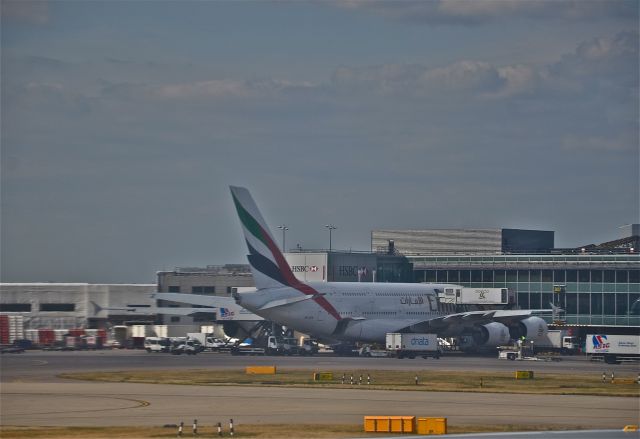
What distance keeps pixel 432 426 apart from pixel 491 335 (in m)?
70.0

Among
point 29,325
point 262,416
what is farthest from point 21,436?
point 29,325

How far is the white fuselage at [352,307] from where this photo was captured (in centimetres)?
10144

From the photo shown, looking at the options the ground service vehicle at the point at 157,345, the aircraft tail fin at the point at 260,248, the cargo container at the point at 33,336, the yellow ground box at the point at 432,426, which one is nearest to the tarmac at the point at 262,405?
the yellow ground box at the point at 432,426

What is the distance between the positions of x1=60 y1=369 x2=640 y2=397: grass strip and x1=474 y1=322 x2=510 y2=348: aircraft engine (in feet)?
100

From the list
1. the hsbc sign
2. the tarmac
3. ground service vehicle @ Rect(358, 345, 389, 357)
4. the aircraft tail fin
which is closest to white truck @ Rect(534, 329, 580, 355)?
ground service vehicle @ Rect(358, 345, 389, 357)

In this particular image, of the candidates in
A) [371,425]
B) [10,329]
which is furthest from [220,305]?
[371,425]

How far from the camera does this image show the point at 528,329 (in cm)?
11481

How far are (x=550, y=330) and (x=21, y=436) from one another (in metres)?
94.4

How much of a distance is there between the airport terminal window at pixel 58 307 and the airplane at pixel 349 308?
135ft

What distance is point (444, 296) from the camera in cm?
11825

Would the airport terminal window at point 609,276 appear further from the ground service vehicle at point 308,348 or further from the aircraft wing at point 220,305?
the aircraft wing at point 220,305

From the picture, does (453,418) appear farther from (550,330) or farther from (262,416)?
(550,330)

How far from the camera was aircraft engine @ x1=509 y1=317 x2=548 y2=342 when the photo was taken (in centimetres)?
11475

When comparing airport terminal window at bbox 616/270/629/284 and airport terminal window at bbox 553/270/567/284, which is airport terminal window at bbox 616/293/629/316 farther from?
airport terminal window at bbox 553/270/567/284
